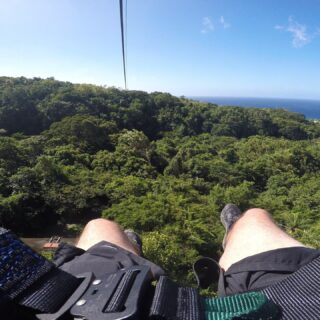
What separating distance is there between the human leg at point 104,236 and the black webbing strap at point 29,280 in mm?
601

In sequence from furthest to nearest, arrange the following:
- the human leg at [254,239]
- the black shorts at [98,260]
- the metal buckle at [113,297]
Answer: the human leg at [254,239] < the black shorts at [98,260] < the metal buckle at [113,297]

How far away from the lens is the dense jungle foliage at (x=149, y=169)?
13.2 m

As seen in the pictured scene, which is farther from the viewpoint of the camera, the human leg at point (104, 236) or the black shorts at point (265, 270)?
the human leg at point (104, 236)

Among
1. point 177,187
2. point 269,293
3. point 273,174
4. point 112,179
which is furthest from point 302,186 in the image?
point 269,293

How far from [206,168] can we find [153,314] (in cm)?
2493

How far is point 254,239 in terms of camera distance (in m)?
1.52

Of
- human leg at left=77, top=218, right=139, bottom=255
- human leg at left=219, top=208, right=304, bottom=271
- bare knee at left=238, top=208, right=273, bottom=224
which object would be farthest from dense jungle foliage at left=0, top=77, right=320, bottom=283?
human leg at left=77, top=218, right=139, bottom=255

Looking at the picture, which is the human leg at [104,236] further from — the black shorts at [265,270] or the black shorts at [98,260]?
the black shorts at [265,270]

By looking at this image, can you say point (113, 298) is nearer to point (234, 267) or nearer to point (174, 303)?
point (174, 303)

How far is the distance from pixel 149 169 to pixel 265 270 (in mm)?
22114

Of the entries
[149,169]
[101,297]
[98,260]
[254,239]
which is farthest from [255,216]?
[149,169]

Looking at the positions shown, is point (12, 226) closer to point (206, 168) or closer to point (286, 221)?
point (286, 221)

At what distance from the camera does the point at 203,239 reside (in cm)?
1187

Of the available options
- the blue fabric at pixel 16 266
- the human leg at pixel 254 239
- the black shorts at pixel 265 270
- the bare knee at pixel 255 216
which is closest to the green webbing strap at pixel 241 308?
the black shorts at pixel 265 270
